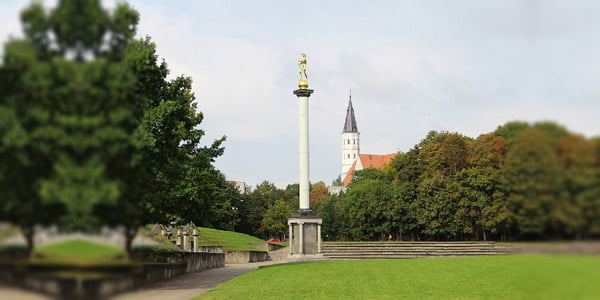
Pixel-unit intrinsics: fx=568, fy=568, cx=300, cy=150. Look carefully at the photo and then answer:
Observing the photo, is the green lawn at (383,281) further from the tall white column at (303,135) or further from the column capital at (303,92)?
the column capital at (303,92)

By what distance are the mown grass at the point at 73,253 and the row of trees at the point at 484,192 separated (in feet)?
11.3

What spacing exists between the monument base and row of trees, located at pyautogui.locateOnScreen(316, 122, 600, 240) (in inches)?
540

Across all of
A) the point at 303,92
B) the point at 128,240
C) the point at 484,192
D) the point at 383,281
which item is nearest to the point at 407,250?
the point at 484,192

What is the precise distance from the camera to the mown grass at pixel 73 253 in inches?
162

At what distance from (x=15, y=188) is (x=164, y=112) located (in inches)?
878

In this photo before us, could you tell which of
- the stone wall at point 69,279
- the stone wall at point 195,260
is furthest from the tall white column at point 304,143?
the stone wall at point 69,279

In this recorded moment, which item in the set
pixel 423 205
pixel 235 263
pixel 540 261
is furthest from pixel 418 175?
pixel 540 261

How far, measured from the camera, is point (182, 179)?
27.2m

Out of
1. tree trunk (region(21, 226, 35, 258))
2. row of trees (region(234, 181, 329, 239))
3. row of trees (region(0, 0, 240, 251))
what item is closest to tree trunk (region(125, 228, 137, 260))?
row of trees (region(0, 0, 240, 251))

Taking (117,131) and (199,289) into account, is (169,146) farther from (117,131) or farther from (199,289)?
(117,131)

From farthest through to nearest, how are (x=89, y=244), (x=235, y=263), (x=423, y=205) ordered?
(x=423, y=205), (x=235, y=263), (x=89, y=244)

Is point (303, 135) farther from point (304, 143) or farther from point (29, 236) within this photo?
point (29, 236)

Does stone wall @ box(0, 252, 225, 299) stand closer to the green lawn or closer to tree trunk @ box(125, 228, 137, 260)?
tree trunk @ box(125, 228, 137, 260)

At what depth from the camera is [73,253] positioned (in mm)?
4141
